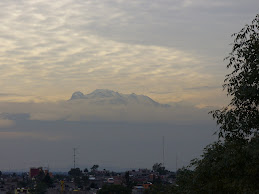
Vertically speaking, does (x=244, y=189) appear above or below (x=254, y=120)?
below

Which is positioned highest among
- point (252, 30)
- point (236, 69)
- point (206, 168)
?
point (252, 30)

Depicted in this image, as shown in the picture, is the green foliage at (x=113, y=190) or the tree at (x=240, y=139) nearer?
the tree at (x=240, y=139)

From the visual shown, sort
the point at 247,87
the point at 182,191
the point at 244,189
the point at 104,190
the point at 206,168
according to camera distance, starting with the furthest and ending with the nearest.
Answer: the point at 104,190 < the point at 182,191 < the point at 206,168 < the point at 247,87 < the point at 244,189

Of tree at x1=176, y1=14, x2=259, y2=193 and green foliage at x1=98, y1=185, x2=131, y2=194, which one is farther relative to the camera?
green foliage at x1=98, y1=185, x2=131, y2=194

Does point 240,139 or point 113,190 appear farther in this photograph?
point 113,190

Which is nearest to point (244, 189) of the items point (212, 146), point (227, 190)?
point (227, 190)

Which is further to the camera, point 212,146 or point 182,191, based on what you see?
point 182,191

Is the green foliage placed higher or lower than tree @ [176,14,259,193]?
lower

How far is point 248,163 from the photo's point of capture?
29562 millimetres

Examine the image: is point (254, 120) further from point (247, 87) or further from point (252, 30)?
point (252, 30)

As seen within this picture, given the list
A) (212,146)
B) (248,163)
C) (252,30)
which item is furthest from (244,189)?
(252,30)

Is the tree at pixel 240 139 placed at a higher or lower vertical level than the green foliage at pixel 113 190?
higher

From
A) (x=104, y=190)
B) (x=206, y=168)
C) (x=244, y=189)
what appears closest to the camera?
(x=244, y=189)

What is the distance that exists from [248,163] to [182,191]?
386 inches
